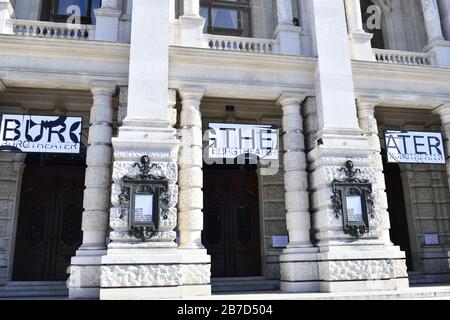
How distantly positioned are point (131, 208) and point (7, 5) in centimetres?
765

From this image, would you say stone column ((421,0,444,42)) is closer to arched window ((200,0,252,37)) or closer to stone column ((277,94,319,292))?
stone column ((277,94,319,292))

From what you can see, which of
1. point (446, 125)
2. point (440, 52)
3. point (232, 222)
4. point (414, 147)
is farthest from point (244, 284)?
point (440, 52)

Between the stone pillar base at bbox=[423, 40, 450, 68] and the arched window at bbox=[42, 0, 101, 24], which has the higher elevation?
the arched window at bbox=[42, 0, 101, 24]

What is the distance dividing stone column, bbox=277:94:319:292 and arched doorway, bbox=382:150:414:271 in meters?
5.55

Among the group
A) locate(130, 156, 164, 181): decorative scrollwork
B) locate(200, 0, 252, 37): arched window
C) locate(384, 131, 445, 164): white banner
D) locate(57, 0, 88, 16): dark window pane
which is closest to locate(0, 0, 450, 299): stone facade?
locate(130, 156, 164, 181): decorative scrollwork

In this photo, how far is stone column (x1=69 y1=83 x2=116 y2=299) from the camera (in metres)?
11.6

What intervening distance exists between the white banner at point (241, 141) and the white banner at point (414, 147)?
12.8ft

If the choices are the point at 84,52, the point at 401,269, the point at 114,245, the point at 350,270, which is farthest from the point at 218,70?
the point at 401,269

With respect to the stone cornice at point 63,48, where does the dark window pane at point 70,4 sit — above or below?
above

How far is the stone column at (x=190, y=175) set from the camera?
1244 cm

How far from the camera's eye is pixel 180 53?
44.3 ft

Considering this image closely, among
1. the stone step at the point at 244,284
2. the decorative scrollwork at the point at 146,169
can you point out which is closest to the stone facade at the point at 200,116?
the decorative scrollwork at the point at 146,169

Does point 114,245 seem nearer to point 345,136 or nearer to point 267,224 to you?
point 267,224

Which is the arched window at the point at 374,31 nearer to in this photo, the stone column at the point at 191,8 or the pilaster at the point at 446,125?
the pilaster at the point at 446,125
